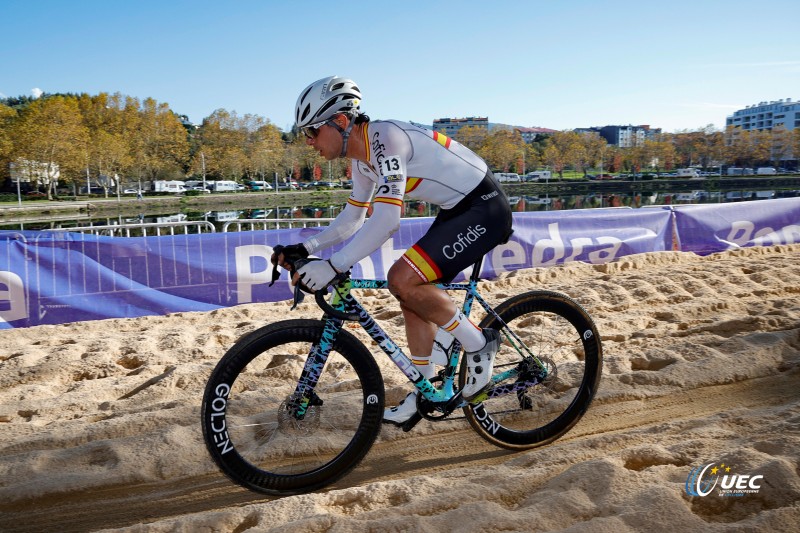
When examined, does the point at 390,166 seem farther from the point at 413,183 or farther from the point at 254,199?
the point at 254,199

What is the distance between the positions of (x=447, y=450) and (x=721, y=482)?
1.59 meters

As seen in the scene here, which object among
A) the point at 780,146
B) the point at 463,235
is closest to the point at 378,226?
the point at 463,235

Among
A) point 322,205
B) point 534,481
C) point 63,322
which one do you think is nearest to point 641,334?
point 534,481

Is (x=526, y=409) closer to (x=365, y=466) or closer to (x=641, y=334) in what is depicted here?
(x=365, y=466)

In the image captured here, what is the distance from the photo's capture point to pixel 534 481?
3.11 meters

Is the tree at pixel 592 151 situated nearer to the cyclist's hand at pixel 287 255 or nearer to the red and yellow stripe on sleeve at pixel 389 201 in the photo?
the red and yellow stripe on sleeve at pixel 389 201

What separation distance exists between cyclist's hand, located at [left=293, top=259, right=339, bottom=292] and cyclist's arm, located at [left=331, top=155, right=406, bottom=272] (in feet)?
0.19

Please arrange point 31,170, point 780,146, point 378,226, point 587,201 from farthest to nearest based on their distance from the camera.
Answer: point 780,146, point 587,201, point 31,170, point 378,226

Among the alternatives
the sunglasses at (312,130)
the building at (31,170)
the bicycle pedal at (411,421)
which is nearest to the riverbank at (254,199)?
the building at (31,170)

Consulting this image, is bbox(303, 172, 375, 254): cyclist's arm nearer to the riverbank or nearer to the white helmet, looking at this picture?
the white helmet

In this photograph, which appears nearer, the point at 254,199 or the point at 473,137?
the point at 254,199

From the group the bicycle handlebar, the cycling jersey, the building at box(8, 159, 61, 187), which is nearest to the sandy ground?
the bicycle handlebar

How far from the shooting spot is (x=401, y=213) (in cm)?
317

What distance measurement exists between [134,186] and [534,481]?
307 feet
